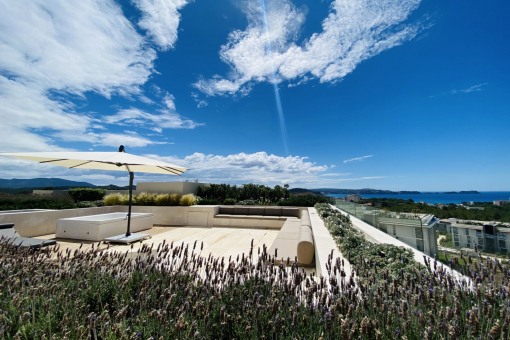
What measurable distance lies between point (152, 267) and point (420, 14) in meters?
Result: 9.65

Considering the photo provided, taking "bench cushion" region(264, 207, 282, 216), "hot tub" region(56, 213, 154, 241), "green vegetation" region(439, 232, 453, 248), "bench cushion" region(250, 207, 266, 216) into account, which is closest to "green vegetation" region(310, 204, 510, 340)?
"green vegetation" region(439, 232, 453, 248)

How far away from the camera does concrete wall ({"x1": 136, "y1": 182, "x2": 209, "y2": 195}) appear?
49.2ft

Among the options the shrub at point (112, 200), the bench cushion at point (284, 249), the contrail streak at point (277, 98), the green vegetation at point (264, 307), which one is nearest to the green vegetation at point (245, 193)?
the contrail streak at point (277, 98)

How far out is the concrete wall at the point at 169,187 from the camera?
49.2ft

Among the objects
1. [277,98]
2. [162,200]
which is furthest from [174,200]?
[277,98]

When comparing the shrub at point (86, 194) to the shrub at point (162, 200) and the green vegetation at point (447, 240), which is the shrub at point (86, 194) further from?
the green vegetation at point (447, 240)

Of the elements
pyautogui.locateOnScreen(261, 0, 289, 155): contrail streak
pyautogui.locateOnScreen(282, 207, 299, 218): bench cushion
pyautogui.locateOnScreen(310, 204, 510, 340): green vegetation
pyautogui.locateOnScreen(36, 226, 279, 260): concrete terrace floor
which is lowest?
pyautogui.locateOnScreen(36, 226, 279, 260): concrete terrace floor

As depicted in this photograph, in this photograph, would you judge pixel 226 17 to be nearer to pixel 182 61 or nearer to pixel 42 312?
pixel 182 61

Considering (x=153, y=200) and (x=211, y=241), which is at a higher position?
(x=153, y=200)

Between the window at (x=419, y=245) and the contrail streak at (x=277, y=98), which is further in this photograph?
the contrail streak at (x=277, y=98)

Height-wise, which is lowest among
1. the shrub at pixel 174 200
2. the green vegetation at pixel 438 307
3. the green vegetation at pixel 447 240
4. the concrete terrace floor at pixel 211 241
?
the concrete terrace floor at pixel 211 241

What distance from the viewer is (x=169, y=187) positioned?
15.3 metres

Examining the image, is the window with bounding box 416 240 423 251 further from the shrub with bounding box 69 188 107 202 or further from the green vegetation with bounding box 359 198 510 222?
the shrub with bounding box 69 188 107 202

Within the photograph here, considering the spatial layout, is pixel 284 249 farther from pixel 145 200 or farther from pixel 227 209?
pixel 145 200
